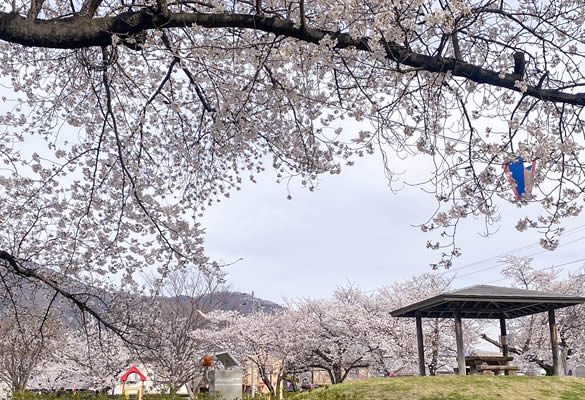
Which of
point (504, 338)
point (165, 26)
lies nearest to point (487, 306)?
point (504, 338)

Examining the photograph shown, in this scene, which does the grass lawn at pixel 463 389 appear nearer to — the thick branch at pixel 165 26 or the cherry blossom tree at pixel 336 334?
the thick branch at pixel 165 26

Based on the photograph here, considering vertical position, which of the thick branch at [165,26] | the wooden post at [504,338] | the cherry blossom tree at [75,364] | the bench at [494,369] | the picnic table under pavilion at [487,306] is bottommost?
the cherry blossom tree at [75,364]

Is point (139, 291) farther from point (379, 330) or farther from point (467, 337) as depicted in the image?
point (467, 337)

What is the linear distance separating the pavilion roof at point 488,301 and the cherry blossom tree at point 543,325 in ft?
24.1

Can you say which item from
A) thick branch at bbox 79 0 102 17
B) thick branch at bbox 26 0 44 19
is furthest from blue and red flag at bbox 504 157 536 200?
thick branch at bbox 26 0 44 19

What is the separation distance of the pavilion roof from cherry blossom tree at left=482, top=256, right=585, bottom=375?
7.34 meters

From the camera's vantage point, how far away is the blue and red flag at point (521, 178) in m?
5.31

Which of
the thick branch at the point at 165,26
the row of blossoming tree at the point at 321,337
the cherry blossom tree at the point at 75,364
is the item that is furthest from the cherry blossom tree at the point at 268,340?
the thick branch at the point at 165,26

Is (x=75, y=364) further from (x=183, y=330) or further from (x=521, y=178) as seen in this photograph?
(x=521, y=178)

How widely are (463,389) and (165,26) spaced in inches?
337

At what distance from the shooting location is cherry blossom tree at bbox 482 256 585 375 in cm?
2155

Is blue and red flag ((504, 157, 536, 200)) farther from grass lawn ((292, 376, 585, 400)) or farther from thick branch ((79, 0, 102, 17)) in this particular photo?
grass lawn ((292, 376, 585, 400))

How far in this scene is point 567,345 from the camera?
21859 millimetres

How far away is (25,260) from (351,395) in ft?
20.3
